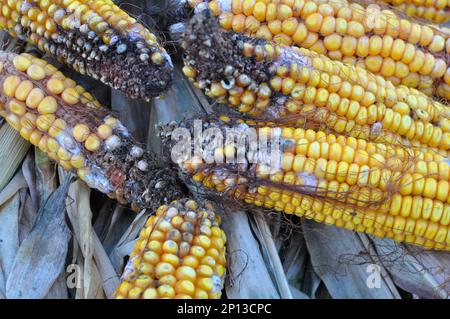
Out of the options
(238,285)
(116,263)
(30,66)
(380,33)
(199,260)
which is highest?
(380,33)

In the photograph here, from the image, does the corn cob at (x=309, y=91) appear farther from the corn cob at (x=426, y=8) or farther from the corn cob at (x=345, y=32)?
the corn cob at (x=426, y=8)

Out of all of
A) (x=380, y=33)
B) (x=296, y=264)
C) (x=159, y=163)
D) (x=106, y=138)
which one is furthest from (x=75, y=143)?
(x=380, y=33)

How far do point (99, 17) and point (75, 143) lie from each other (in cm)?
52

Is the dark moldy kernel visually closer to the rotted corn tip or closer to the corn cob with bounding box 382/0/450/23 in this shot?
the rotted corn tip

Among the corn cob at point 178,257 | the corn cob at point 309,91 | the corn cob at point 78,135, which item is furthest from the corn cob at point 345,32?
the corn cob at point 178,257

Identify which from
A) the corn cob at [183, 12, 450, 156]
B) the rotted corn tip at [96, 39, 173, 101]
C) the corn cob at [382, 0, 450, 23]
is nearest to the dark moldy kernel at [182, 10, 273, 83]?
the corn cob at [183, 12, 450, 156]

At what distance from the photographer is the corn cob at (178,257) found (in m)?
1.83

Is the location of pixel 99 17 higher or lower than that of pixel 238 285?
higher

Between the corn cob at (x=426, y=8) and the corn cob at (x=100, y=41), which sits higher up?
the corn cob at (x=426, y=8)

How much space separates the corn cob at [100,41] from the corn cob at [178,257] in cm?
50

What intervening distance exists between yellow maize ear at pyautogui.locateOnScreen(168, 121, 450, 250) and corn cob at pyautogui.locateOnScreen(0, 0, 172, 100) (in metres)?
0.27

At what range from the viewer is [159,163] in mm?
2215

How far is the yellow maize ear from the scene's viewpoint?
2020 millimetres
